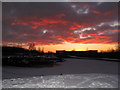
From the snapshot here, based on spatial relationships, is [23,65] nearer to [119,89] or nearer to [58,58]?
[58,58]

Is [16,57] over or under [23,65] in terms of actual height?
over

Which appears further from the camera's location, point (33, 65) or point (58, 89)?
point (33, 65)

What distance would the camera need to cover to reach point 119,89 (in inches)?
191

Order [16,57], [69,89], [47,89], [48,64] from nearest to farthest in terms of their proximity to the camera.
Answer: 1. [47,89]
2. [69,89]
3. [48,64]
4. [16,57]

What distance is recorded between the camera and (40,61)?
615 inches

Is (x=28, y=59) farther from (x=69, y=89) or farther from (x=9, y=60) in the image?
(x=69, y=89)

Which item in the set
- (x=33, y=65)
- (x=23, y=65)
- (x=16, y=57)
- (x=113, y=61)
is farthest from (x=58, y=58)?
(x=113, y=61)

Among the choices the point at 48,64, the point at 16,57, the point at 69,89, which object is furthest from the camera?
the point at 16,57

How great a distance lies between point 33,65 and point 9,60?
11.3 feet

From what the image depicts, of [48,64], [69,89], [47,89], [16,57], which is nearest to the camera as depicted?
[47,89]

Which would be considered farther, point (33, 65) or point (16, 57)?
point (16, 57)

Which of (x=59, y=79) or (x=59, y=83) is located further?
(x=59, y=79)

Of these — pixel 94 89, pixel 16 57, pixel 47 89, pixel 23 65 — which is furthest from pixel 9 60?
pixel 94 89

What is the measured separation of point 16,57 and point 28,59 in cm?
209
